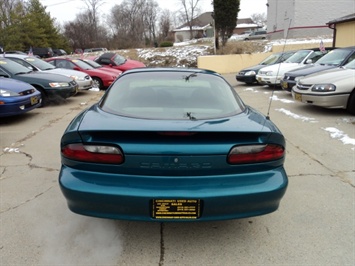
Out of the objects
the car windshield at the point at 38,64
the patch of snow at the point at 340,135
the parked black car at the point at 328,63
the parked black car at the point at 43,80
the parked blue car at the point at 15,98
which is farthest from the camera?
the car windshield at the point at 38,64

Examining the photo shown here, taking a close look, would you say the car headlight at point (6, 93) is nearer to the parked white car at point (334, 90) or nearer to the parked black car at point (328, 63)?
the parked white car at point (334, 90)

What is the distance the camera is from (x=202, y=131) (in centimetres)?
224

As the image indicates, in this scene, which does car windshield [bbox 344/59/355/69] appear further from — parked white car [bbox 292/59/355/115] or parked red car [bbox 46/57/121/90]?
parked red car [bbox 46/57/121/90]

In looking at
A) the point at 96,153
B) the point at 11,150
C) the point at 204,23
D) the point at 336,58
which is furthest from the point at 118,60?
the point at 204,23

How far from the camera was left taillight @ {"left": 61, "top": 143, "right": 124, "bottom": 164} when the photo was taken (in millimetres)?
2244

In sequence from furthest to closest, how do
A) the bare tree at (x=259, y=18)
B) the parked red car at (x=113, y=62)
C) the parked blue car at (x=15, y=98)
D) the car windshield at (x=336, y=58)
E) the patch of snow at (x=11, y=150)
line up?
the bare tree at (x=259, y=18) → the parked red car at (x=113, y=62) → the car windshield at (x=336, y=58) → the parked blue car at (x=15, y=98) → the patch of snow at (x=11, y=150)

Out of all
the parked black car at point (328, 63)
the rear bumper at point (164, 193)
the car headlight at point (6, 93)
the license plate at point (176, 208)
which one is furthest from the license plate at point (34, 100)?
the parked black car at point (328, 63)

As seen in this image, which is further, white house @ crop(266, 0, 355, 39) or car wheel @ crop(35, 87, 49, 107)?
white house @ crop(266, 0, 355, 39)

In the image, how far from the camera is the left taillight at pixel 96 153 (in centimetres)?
224

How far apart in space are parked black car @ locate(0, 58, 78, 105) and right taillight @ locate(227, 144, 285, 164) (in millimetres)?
7833

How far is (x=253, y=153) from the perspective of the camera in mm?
2309

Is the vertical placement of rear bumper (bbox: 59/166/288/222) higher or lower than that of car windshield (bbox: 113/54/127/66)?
lower

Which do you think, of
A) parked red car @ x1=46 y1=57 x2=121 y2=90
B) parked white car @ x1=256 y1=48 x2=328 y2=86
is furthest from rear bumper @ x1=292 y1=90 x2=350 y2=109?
parked red car @ x1=46 y1=57 x2=121 y2=90

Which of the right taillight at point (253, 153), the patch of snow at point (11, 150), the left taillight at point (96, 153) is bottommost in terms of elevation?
the patch of snow at point (11, 150)
